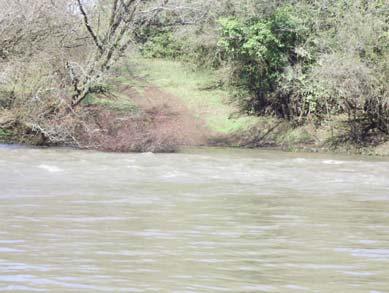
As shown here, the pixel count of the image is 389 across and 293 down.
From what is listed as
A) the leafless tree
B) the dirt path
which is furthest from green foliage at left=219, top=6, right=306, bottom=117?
the leafless tree

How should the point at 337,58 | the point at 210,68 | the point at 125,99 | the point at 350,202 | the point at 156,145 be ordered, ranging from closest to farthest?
the point at 350,202, the point at 156,145, the point at 337,58, the point at 125,99, the point at 210,68

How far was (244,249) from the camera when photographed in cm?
1005

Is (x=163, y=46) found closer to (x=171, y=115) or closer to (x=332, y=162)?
(x=171, y=115)

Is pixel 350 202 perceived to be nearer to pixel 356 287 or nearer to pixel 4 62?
pixel 356 287

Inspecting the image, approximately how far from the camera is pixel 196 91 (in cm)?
3584

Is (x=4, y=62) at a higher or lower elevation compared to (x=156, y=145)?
higher

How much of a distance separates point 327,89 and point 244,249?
19102mm

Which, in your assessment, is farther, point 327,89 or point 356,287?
point 327,89

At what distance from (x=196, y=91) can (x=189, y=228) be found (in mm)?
24531

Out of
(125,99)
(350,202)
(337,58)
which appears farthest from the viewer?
(125,99)

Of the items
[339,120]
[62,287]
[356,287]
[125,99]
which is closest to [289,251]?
[356,287]

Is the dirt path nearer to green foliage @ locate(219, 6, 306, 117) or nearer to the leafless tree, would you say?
green foliage @ locate(219, 6, 306, 117)

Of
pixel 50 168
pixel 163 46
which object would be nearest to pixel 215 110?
pixel 163 46

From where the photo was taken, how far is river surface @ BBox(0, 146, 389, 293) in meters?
8.30
